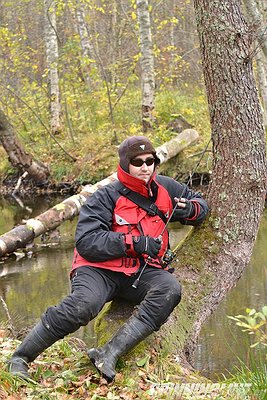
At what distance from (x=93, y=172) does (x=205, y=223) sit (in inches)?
362

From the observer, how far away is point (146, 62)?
14727 millimetres

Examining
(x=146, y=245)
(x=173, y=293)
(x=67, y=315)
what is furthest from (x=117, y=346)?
(x=146, y=245)

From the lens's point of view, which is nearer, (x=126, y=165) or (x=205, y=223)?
(x=126, y=165)

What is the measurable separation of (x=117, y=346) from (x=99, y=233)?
2.54 ft

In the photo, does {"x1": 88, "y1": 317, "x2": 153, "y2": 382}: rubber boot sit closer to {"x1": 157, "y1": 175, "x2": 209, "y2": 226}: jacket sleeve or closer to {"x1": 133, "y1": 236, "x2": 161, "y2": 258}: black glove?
{"x1": 133, "y1": 236, "x2": 161, "y2": 258}: black glove

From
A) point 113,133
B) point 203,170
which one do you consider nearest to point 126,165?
point 203,170

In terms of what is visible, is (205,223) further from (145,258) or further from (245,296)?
(245,296)

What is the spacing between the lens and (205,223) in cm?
492

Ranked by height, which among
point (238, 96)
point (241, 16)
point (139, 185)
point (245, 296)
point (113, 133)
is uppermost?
point (241, 16)

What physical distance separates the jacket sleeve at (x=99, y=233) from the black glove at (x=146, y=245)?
0.09 metres

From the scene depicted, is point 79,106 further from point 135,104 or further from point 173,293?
point 173,293

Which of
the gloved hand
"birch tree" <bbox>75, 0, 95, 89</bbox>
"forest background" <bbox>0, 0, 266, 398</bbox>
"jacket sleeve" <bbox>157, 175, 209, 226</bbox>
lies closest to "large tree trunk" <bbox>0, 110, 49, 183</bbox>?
"forest background" <bbox>0, 0, 266, 398</bbox>

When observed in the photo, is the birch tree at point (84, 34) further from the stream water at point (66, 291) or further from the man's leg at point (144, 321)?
the man's leg at point (144, 321)

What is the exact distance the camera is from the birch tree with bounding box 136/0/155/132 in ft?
47.1
